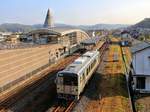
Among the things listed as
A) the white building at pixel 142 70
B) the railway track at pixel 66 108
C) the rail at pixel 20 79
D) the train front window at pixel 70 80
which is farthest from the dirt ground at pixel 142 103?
the rail at pixel 20 79

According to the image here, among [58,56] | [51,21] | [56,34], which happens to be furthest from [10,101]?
[51,21]

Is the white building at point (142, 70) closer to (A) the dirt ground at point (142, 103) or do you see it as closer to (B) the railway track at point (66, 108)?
(A) the dirt ground at point (142, 103)

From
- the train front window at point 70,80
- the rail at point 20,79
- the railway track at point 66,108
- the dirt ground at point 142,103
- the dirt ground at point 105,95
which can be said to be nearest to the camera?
A: the railway track at point 66,108

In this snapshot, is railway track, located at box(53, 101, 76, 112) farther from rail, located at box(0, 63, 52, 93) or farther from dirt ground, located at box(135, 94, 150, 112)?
rail, located at box(0, 63, 52, 93)

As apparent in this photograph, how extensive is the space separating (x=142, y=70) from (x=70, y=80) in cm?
798

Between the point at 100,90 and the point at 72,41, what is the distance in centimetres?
4664

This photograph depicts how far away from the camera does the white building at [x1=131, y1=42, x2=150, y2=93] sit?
25.5 m

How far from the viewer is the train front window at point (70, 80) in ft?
72.0

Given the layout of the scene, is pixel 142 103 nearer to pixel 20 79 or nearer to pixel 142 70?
pixel 142 70

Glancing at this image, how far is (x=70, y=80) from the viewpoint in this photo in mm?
22156

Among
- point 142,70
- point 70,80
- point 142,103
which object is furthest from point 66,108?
point 142,70

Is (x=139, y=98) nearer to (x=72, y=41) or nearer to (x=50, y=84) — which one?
(x=50, y=84)

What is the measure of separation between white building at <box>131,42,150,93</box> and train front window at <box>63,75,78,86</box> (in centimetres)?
700

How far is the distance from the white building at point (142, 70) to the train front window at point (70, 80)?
7.00 metres
